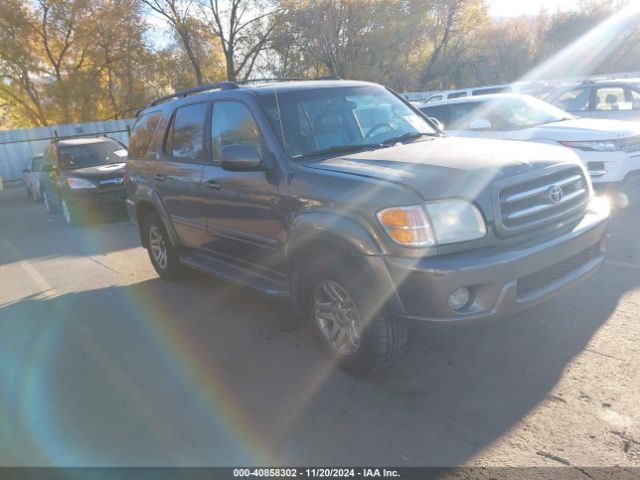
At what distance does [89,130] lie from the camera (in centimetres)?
2275

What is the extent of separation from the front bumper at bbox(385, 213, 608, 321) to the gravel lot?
132 mm

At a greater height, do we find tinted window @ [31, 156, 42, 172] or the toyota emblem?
tinted window @ [31, 156, 42, 172]

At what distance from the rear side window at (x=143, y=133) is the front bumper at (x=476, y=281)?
12.3ft

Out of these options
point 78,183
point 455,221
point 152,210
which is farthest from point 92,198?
point 455,221

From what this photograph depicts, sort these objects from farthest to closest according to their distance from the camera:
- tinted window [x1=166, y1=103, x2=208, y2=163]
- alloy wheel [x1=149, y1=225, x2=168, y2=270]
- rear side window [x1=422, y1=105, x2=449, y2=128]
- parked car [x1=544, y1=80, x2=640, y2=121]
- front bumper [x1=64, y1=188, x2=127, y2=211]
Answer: front bumper [x1=64, y1=188, x2=127, y2=211] → parked car [x1=544, y1=80, x2=640, y2=121] → rear side window [x1=422, y1=105, x2=449, y2=128] → alloy wheel [x1=149, y1=225, x2=168, y2=270] → tinted window [x1=166, y1=103, x2=208, y2=163]

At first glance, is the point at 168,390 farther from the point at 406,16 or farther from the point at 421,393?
the point at 406,16

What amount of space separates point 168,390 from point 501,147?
9.63 ft

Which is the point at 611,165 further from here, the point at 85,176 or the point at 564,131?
the point at 85,176

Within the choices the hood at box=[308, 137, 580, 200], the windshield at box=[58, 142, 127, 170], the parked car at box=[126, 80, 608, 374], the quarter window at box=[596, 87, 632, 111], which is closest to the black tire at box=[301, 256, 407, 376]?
the parked car at box=[126, 80, 608, 374]

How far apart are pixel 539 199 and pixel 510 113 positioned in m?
5.24

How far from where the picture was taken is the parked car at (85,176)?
10461mm

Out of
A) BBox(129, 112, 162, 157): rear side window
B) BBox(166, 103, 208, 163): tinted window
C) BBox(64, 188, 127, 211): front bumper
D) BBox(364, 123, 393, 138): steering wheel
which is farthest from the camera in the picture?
BBox(64, 188, 127, 211): front bumper

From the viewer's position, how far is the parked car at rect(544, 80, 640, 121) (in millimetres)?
9500

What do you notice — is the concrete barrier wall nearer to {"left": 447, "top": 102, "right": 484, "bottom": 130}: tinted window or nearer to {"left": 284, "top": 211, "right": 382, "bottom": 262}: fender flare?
{"left": 447, "top": 102, "right": 484, "bottom": 130}: tinted window
